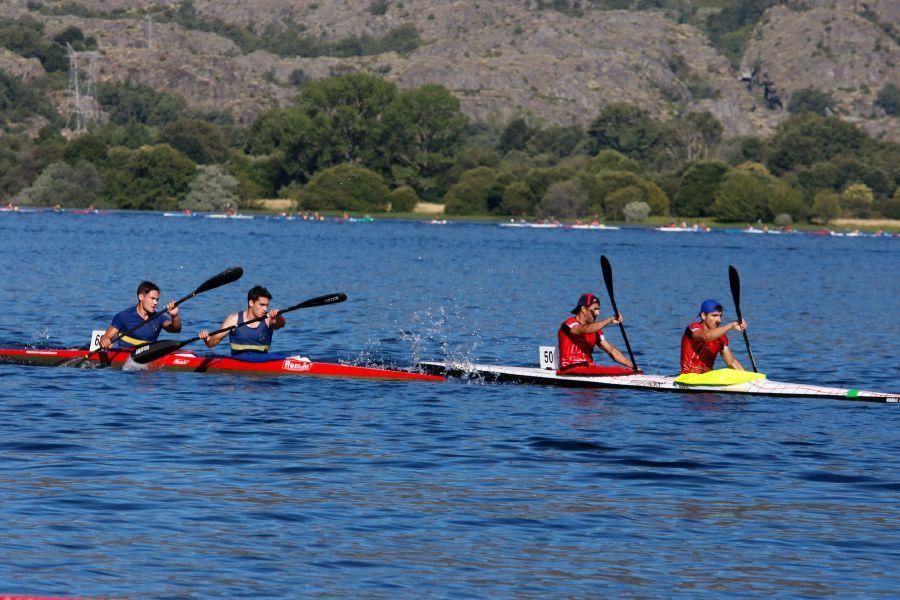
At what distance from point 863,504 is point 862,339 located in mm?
29107

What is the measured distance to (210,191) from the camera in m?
184

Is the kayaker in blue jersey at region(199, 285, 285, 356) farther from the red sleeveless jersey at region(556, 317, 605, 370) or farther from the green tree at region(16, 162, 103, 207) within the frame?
the green tree at region(16, 162, 103, 207)

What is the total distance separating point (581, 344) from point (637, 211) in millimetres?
156783

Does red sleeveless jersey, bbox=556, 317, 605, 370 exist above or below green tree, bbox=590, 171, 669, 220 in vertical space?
below

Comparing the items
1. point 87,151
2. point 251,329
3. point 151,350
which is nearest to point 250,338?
point 251,329

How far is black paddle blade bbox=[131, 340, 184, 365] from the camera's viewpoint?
97.9ft

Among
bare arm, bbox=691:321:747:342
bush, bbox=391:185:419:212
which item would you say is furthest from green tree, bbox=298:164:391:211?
bare arm, bbox=691:321:747:342

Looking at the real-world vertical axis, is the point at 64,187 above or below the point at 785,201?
above

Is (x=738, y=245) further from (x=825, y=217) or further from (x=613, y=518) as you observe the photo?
(x=613, y=518)

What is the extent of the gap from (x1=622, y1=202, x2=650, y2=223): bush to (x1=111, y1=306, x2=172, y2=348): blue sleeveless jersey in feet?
513

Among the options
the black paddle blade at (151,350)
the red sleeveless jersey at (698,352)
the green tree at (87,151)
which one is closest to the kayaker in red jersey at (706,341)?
the red sleeveless jersey at (698,352)

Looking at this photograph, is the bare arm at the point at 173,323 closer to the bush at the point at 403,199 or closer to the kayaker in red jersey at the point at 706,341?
the kayaker in red jersey at the point at 706,341

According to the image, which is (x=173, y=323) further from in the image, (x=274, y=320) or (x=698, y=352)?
(x=698, y=352)

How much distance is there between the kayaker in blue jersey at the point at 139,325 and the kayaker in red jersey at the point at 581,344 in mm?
7259
